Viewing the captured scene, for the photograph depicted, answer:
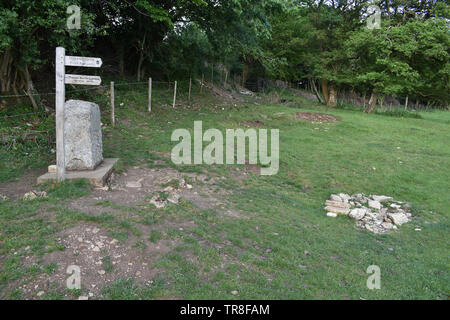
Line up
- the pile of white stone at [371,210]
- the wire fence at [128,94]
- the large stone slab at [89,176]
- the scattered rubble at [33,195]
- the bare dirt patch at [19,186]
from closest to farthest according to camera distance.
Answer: the scattered rubble at [33,195]
the bare dirt patch at [19,186]
the large stone slab at [89,176]
the pile of white stone at [371,210]
the wire fence at [128,94]

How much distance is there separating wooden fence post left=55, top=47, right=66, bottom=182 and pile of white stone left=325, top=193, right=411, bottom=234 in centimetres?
504

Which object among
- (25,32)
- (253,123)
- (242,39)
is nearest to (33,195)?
(25,32)

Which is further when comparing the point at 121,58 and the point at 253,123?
the point at 121,58

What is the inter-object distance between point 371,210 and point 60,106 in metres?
6.33

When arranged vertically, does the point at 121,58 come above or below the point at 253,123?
above

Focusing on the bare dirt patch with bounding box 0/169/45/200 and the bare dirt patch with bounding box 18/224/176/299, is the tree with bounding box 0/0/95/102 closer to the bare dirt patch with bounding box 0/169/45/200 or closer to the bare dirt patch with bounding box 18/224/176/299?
the bare dirt patch with bounding box 0/169/45/200

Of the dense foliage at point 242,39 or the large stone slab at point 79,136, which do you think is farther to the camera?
the dense foliage at point 242,39

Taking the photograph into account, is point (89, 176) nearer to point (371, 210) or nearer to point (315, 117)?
point (371, 210)

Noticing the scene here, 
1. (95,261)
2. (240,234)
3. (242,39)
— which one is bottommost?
(240,234)

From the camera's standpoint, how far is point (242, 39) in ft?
48.3

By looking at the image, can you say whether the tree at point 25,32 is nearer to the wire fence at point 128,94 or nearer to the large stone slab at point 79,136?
the wire fence at point 128,94

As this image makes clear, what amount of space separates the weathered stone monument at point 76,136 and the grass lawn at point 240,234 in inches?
16.3

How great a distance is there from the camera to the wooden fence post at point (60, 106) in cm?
523

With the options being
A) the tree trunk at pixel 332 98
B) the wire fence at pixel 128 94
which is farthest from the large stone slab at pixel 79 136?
the tree trunk at pixel 332 98
